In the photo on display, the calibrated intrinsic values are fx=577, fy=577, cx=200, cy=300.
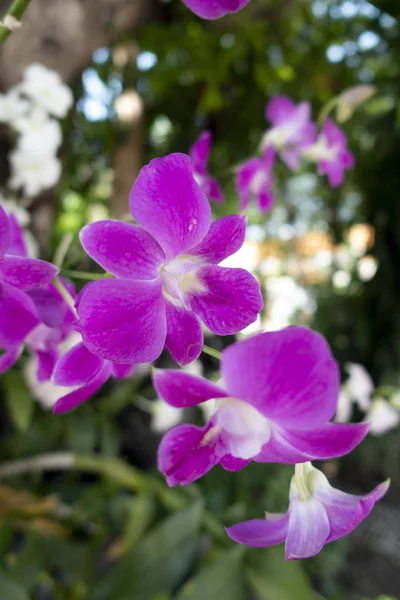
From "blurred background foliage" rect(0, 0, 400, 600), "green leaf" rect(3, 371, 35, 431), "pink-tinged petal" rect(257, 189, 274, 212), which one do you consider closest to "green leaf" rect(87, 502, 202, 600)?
"blurred background foliage" rect(0, 0, 400, 600)

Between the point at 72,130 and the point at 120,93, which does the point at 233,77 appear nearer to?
the point at 120,93

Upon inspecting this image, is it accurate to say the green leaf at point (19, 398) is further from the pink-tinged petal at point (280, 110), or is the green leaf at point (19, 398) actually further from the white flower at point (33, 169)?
the pink-tinged petal at point (280, 110)

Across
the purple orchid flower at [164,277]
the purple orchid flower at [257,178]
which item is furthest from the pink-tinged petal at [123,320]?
the purple orchid flower at [257,178]

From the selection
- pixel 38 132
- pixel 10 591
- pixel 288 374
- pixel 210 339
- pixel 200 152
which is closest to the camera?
pixel 288 374

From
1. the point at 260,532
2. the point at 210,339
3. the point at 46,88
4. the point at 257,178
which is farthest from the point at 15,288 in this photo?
the point at 210,339

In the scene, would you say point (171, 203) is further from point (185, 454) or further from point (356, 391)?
point (356, 391)
